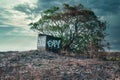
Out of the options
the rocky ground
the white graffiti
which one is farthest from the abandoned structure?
the rocky ground

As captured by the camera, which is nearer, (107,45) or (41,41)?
(41,41)

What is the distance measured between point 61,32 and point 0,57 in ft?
65.7

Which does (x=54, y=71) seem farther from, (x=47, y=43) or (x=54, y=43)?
(x=54, y=43)

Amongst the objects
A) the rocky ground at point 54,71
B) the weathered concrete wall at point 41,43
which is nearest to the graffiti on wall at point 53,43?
the weathered concrete wall at point 41,43

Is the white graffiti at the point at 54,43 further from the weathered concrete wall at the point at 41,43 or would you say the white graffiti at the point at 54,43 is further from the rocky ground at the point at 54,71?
the rocky ground at the point at 54,71

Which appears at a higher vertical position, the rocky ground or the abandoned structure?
the abandoned structure

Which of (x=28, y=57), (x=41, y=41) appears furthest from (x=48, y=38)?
(x=28, y=57)

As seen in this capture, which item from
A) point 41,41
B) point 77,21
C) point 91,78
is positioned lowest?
point 91,78

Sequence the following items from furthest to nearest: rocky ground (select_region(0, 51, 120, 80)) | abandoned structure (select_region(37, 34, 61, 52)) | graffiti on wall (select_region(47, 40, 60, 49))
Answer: graffiti on wall (select_region(47, 40, 60, 49))
abandoned structure (select_region(37, 34, 61, 52))
rocky ground (select_region(0, 51, 120, 80))

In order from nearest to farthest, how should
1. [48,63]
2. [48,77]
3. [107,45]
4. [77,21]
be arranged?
[48,77], [48,63], [107,45], [77,21]

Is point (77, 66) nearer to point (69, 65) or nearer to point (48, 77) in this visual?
point (69, 65)

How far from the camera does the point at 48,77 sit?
16875 mm

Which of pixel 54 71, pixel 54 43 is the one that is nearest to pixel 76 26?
pixel 54 43

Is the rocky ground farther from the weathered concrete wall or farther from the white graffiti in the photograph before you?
the white graffiti
